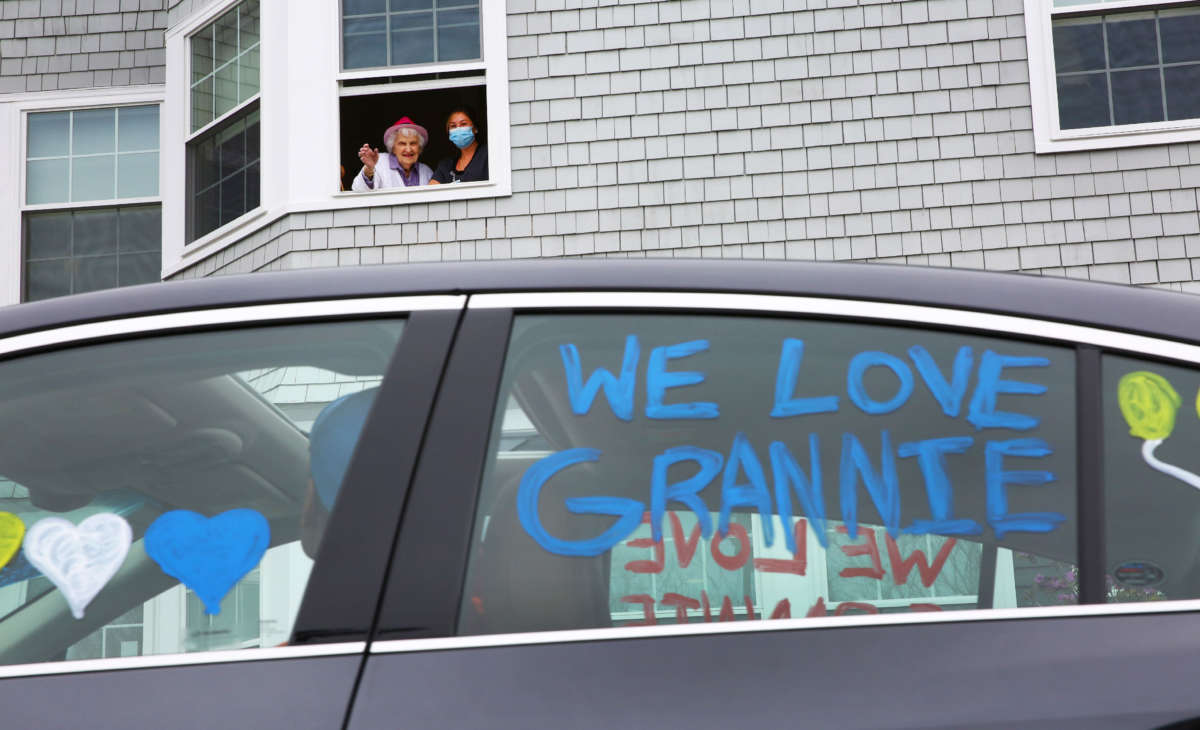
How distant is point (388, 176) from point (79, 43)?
3.11 m

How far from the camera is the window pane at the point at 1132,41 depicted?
6816 mm

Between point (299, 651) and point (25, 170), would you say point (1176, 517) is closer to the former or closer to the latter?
point (299, 651)

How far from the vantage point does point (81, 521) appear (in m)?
1.58

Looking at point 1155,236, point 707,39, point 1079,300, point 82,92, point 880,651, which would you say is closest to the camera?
point 880,651

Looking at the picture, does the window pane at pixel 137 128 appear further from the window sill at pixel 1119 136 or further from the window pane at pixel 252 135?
the window sill at pixel 1119 136

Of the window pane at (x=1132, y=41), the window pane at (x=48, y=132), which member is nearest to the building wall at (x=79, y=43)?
the window pane at (x=48, y=132)

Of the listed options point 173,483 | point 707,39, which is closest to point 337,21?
point 707,39

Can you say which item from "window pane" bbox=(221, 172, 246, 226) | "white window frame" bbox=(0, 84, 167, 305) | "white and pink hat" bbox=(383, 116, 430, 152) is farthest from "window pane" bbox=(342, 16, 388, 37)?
"white window frame" bbox=(0, 84, 167, 305)

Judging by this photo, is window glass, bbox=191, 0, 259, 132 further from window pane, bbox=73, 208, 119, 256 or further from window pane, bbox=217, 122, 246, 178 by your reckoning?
window pane, bbox=73, 208, 119, 256

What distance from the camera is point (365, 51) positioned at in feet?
23.8

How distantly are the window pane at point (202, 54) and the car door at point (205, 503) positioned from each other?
6.97 m

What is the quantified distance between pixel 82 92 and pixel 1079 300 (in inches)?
336

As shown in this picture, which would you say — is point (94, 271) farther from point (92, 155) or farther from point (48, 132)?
point (48, 132)

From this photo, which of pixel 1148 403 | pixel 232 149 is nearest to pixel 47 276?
pixel 232 149
